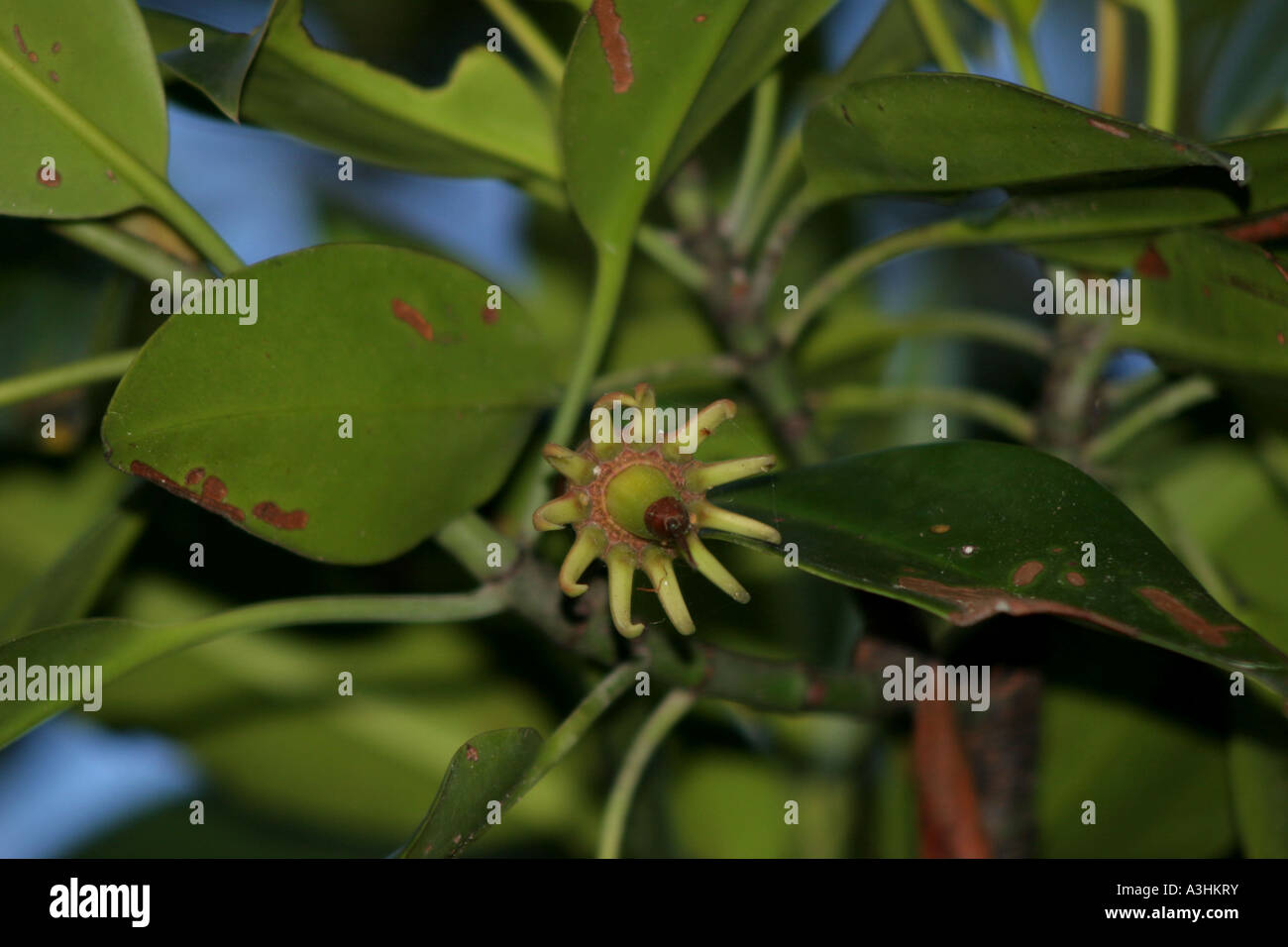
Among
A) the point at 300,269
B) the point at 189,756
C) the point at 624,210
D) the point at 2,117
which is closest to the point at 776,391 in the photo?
the point at 624,210

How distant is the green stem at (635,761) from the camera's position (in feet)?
1.61

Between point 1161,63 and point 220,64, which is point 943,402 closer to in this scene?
point 1161,63

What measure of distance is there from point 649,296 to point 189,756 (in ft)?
1.58

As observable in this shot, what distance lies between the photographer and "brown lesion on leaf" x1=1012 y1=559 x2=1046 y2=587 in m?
0.38

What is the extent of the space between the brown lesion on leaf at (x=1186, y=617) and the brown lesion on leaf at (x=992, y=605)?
2 centimetres

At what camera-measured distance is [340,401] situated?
17.0 inches

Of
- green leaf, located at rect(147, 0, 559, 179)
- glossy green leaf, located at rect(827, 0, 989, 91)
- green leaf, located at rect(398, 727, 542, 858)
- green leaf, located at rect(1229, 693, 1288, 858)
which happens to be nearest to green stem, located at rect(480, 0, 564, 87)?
green leaf, located at rect(147, 0, 559, 179)

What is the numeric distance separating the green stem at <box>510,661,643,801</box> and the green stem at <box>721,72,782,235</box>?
27 centimetres

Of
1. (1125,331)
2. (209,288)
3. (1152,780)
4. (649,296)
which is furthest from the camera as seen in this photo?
(649,296)

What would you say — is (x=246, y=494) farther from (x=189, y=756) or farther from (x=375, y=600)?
(x=189, y=756)

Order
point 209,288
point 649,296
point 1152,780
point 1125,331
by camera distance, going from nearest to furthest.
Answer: point 209,288 < point 1125,331 < point 1152,780 < point 649,296

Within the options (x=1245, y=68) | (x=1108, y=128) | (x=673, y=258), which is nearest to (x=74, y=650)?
(x=673, y=258)

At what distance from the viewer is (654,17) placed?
0.44 metres

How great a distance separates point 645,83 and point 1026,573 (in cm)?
24
